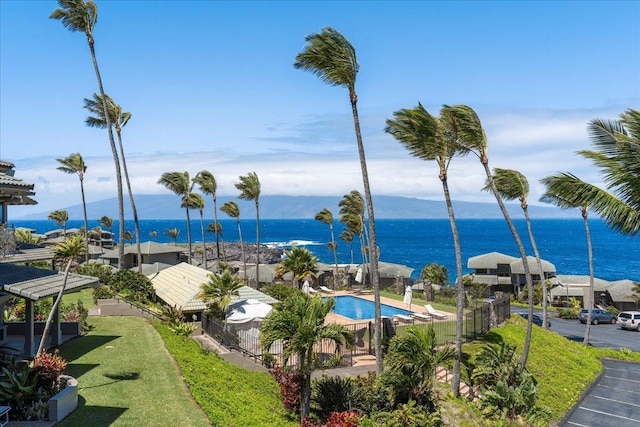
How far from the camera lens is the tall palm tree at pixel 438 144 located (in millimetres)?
20547

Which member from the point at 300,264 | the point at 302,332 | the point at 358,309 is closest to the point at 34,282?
the point at 302,332

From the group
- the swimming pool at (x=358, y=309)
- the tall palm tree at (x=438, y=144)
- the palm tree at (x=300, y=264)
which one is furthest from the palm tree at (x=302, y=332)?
the palm tree at (x=300, y=264)

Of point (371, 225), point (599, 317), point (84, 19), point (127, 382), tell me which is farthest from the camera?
point (599, 317)

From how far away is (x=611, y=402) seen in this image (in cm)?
2353

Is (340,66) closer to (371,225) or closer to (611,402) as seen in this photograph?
(371,225)

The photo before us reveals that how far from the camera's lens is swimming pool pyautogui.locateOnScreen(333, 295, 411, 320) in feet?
119

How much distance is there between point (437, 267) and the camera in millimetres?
53375

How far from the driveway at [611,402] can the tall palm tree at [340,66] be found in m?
10.2

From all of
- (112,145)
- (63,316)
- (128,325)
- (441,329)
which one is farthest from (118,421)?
(112,145)

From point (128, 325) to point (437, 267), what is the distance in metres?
36.8

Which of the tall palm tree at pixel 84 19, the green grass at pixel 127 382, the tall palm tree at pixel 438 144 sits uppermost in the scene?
the tall palm tree at pixel 84 19

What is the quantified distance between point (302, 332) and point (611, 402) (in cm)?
1773

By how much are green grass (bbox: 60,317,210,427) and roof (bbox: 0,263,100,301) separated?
9.43 feet

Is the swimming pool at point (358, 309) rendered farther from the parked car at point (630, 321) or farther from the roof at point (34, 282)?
the parked car at point (630, 321)
